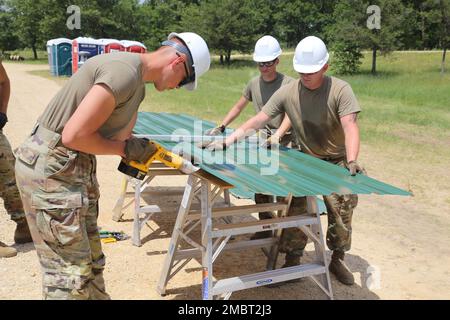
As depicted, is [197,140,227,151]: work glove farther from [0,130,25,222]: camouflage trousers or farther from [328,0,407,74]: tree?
[328,0,407,74]: tree

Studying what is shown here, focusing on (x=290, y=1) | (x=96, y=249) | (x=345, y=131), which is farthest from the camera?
(x=290, y=1)

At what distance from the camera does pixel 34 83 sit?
2109 centimetres

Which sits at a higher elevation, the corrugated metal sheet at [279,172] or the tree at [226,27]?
the tree at [226,27]

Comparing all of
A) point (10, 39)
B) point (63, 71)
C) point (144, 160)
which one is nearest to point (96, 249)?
point (144, 160)

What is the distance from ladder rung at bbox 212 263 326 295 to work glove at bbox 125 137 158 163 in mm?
1195

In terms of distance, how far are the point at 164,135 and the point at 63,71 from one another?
23894 millimetres

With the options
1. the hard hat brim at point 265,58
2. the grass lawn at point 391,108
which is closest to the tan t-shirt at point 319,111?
the hard hat brim at point 265,58

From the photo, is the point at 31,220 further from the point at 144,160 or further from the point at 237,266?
the point at 237,266

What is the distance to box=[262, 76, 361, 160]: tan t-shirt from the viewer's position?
3.79 metres

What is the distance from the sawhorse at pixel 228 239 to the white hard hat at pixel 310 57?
1079 millimetres

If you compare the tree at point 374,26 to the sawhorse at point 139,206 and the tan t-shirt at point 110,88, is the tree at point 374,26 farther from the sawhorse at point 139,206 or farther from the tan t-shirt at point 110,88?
the tan t-shirt at point 110,88

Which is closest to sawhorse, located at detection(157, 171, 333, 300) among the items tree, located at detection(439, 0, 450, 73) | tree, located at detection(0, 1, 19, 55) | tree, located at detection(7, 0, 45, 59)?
tree, located at detection(439, 0, 450, 73)

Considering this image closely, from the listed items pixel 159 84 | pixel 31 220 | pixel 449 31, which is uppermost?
pixel 449 31

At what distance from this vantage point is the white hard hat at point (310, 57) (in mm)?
3707
